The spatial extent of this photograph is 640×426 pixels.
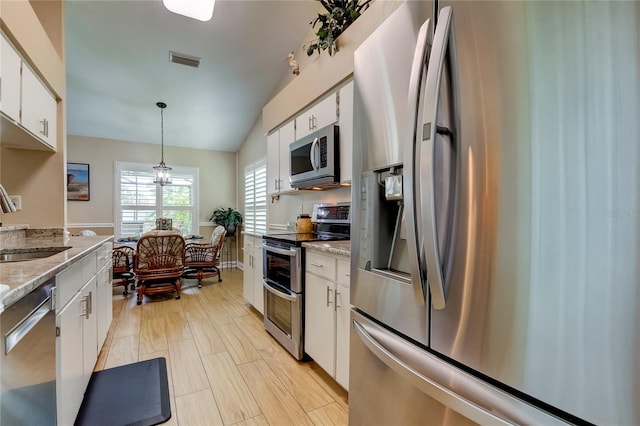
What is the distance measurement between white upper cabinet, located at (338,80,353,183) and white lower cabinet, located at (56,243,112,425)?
176cm

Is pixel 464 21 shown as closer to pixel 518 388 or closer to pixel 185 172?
pixel 518 388

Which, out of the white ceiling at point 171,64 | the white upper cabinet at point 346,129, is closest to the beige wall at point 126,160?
the white ceiling at point 171,64

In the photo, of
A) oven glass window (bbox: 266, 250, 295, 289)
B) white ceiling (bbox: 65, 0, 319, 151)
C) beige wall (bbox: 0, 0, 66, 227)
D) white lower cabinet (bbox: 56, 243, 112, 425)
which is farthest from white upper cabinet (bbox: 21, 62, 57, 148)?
oven glass window (bbox: 266, 250, 295, 289)

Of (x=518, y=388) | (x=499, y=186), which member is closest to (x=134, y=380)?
(x=518, y=388)

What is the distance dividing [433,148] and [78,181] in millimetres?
6292

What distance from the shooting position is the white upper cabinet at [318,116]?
2.38 m

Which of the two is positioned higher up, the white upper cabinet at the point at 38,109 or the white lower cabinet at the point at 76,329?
the white upper cabinet at the point at 38,109

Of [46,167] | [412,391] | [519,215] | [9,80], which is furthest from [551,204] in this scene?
[46,167]

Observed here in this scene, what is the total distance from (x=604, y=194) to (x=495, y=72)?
14.0 inches

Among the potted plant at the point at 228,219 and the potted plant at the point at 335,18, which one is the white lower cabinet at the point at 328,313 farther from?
the potted plant at the point at 228,219

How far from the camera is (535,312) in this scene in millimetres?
622

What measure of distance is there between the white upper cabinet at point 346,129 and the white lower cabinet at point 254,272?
4.25 feet

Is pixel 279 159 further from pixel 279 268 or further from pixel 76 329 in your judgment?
pixel 76 329

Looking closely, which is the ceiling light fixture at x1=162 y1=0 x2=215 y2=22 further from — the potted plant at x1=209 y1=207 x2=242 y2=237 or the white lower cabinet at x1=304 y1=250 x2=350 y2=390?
the potted plant at x1=209 y1=207 x2=242 y2=237
